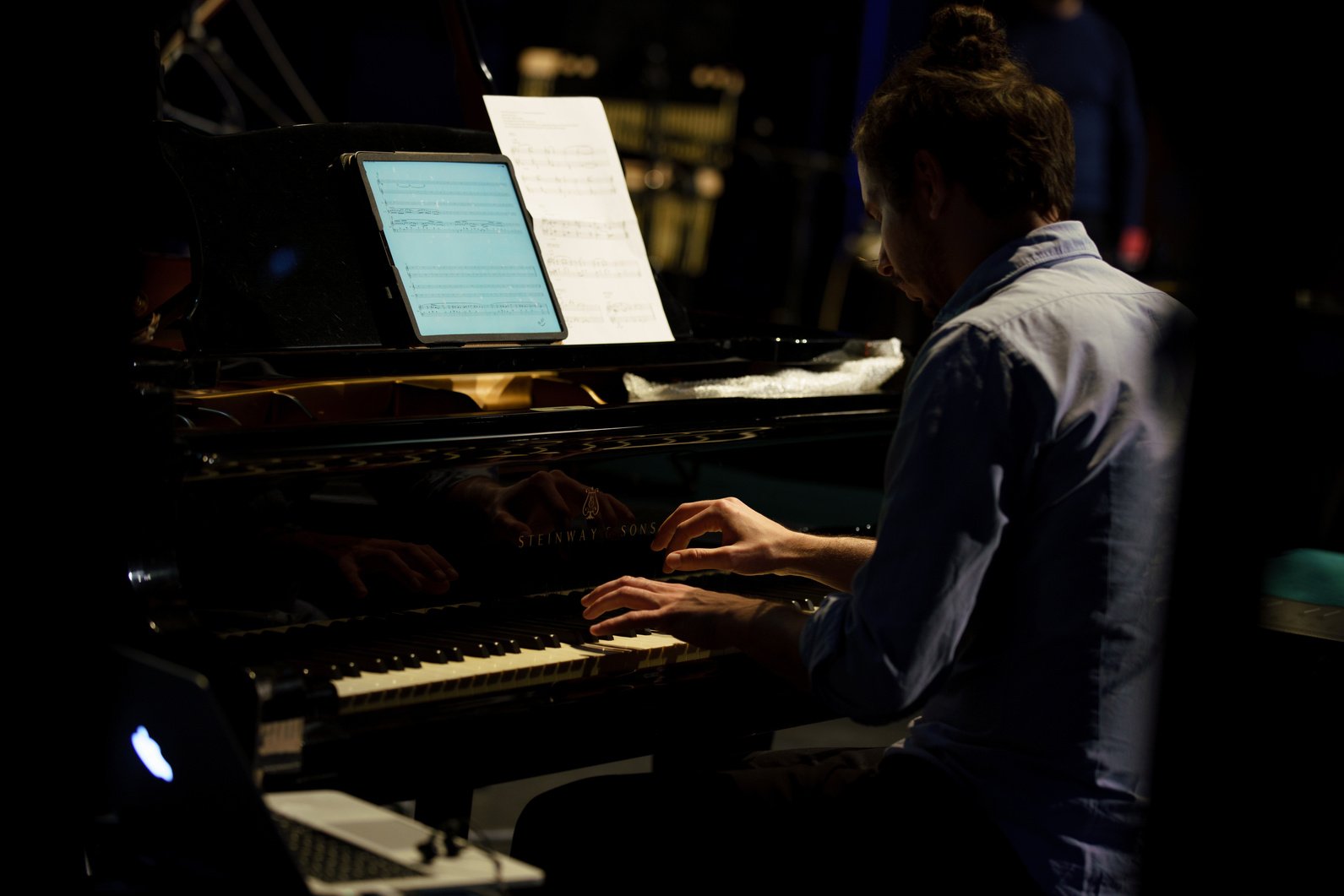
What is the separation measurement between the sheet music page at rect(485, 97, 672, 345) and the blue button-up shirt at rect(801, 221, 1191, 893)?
2.95ft

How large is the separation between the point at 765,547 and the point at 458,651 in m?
0.49

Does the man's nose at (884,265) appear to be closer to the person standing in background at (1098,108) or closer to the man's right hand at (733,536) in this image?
the man's right hand at (733,536)

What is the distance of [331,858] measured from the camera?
139cm

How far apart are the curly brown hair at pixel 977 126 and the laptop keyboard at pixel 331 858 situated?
98cm

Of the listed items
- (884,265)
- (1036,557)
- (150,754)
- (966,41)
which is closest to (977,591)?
(1036,557)

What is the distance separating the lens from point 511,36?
374 inches

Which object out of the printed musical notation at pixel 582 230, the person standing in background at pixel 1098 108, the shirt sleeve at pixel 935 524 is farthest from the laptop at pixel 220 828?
the person standing in background at pixel 1098 108

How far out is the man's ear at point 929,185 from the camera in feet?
5.38

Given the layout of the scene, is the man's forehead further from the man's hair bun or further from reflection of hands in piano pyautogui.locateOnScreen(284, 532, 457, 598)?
reflection of hands in piano pyautogui.locateOnScreen(284, 532, 457, 598)

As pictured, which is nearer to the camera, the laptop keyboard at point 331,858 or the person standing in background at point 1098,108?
the laptop keyboard at point 331,858

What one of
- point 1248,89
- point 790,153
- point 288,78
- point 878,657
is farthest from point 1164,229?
point 1248,89

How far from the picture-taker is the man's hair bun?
166 cm

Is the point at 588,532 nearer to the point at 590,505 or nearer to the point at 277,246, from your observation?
the point at 590,505

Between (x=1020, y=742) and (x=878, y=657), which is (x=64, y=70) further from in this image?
(x=1020, y=742)
